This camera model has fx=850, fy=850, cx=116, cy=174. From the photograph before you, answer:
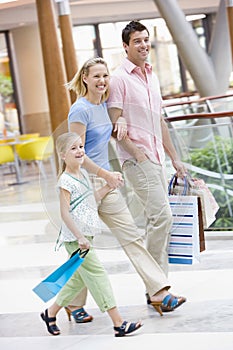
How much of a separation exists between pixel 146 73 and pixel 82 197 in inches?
36.7

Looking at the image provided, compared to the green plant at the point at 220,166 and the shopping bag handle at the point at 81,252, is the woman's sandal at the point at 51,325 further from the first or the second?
the green plant at the point at 220,166

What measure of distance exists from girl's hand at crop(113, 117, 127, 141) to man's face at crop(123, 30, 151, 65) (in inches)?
16.7

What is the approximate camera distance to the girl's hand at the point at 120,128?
175 inches

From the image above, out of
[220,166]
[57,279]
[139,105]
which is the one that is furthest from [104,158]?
[220,166]

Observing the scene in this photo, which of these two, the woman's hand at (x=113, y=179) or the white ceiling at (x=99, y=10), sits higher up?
the white ceiling at (x=99, y=10)

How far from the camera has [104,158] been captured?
435 centimetres

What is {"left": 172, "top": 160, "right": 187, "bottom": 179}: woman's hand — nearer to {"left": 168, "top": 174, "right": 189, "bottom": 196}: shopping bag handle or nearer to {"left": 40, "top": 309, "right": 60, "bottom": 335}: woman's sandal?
{"left": 168, "top": 174, "right": 189, "bottom": 196}: shopping bag handle

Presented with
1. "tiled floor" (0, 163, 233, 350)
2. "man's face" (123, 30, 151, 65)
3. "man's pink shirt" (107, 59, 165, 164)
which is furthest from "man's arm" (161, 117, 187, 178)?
"tiled floor" (0, 163, 233, 350)

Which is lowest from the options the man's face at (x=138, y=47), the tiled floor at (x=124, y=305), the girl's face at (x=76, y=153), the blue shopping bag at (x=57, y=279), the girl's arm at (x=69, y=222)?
the tiled floor at (x=124, y=305)

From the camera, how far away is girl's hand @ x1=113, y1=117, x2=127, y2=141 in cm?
445

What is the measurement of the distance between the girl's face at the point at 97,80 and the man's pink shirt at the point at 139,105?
12 cm

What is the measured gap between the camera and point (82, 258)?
4.24 metres

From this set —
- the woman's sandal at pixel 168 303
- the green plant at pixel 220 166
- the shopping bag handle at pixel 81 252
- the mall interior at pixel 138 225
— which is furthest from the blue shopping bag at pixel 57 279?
the green plant at pixel 220 166

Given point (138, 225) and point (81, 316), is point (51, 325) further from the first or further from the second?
point (138, 225)
